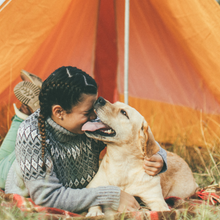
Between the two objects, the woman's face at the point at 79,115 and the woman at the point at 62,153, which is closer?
the woman at the point at 62,153

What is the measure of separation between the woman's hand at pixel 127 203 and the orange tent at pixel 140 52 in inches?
63.6

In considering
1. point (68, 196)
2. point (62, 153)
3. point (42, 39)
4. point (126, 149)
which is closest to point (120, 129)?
point (126, 149)

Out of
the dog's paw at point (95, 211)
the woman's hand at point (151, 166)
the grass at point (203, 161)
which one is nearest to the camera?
the dog's paw at point (95, 211)

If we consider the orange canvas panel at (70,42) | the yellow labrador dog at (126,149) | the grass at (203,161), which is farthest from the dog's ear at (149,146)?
the orange canvas panel at (70,42)

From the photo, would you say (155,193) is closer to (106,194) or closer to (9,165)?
(106,194)

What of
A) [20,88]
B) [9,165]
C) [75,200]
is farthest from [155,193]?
[20,88]

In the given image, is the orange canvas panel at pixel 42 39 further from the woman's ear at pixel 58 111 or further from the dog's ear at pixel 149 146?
the dog's ear at pixel 149 146

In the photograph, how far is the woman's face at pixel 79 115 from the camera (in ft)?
6.43

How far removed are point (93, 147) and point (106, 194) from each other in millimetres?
501

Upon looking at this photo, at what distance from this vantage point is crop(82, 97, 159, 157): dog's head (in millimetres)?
1890

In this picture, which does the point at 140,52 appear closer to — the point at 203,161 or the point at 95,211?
the point at 203,161

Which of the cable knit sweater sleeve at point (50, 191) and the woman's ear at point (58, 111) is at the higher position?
the woman's ear at point (58, 111)

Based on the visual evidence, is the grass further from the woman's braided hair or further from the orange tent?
the woman's braided hair

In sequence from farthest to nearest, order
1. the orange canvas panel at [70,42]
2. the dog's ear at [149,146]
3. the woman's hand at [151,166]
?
the orange canvas panel at [70,42] → the woman's hand at [151,166] → the dog's ear at [149,146]
